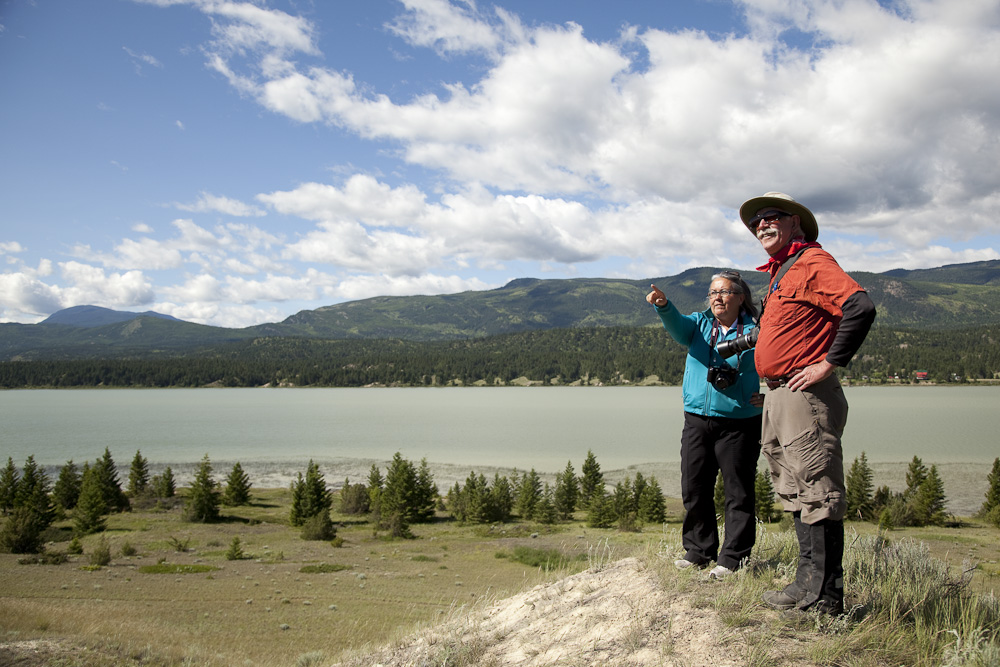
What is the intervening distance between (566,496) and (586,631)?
34.0m

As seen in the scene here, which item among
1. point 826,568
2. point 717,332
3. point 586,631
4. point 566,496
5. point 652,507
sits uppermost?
point 717,332

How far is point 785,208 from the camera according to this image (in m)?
3.83

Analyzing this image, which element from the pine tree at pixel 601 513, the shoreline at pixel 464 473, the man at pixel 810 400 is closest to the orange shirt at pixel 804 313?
the man at pixel 810 400

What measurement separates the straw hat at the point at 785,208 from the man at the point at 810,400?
0.02 metres

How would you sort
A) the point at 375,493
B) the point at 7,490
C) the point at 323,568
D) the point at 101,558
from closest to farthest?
the point at 101,558 → the point at 323,568 → the point at 7,490 → the point at 375,493

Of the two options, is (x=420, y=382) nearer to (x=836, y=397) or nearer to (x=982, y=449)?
(x=982, y=449)

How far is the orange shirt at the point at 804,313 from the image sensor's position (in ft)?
10.9

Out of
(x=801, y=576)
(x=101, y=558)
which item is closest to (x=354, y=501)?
(x=101, y=558)

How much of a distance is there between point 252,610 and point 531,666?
15.5m

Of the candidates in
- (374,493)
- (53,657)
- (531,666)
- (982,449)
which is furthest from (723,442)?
(982,449)

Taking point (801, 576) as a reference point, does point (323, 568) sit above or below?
below

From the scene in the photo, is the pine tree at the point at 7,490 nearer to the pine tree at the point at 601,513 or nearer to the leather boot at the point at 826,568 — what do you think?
the pine tree at the point at 601,513

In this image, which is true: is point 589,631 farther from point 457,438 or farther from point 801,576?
point 457,438

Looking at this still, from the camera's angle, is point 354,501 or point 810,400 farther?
point 354,501
